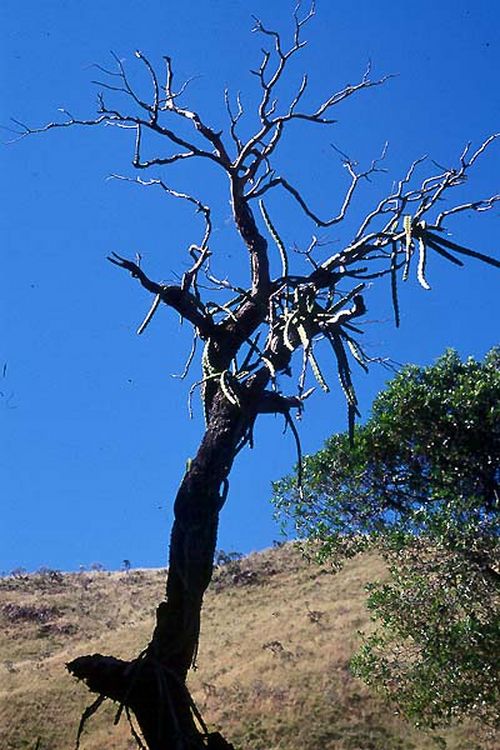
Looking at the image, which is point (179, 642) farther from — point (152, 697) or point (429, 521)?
point (429, 521)

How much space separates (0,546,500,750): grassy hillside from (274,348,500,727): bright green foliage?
5.80m

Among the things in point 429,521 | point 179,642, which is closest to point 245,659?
point 429,521

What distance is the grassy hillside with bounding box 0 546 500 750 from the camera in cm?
2253

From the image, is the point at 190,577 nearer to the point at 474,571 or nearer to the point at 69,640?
the point at 474,571

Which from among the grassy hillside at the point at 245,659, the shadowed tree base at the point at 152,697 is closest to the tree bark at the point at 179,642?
the shadowed tree base at the point at 152,697

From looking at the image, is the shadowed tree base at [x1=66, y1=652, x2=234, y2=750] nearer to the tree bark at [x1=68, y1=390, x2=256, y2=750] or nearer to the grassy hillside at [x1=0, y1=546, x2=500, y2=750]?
the tree bark at [x1=68, y1=390, x2=256, y2=750]

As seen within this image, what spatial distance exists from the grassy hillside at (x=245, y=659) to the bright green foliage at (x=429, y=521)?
228 inches

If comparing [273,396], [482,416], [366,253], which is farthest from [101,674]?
[482,416]

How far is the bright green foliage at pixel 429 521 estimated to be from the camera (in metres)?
12.8

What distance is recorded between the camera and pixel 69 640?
38.2m

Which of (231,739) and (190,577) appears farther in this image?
(231,739)

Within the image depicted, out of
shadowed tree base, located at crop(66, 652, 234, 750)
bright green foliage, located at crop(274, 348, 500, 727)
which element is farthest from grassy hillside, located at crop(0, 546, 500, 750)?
shadowed tree base, located at crop(66, 652, 234, 750)

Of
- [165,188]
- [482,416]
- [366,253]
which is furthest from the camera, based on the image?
[482,416]

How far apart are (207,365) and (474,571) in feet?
28.2
